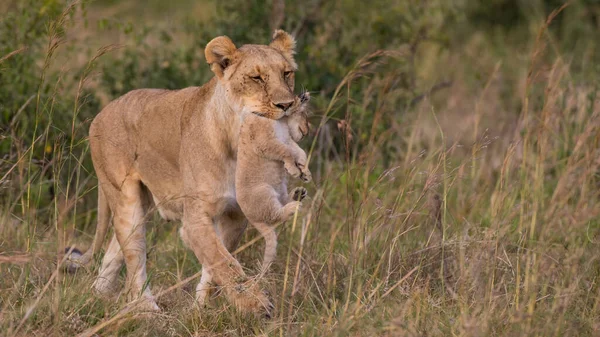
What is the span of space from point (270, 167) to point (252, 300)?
1.80 feet

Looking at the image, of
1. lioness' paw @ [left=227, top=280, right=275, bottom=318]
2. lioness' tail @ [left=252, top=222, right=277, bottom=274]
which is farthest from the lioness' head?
lioness' paw @ [left=227, top=280, right=275, bottom=318]

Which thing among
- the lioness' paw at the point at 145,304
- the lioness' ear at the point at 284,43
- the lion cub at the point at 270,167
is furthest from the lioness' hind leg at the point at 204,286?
the lioness' ear at the point at 284,43

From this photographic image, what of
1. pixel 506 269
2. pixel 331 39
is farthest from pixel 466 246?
pixel 331 39

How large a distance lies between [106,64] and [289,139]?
3775mm

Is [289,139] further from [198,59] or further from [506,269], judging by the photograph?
[198,59]

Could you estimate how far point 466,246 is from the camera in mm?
4676

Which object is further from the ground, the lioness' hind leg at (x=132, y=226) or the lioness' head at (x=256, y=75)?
the lioness' head at (x=256, y=75)

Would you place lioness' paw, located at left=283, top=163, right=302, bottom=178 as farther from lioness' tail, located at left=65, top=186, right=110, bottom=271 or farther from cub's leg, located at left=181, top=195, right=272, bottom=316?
lioness' tail, located at left=65, top=186, right=110, bottom=271

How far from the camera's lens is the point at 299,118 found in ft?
13.6

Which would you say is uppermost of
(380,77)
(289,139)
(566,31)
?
(289,139)

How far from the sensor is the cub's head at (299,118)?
4.10 meters

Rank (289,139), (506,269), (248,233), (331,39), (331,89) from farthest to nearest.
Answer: (331,39) → (331,89) → (248,233) → (506,269) → (289,139)

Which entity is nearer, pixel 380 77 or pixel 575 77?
pixel 380 77

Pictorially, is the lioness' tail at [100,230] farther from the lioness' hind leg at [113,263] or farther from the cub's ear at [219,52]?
the cub's ear at [219,52]
